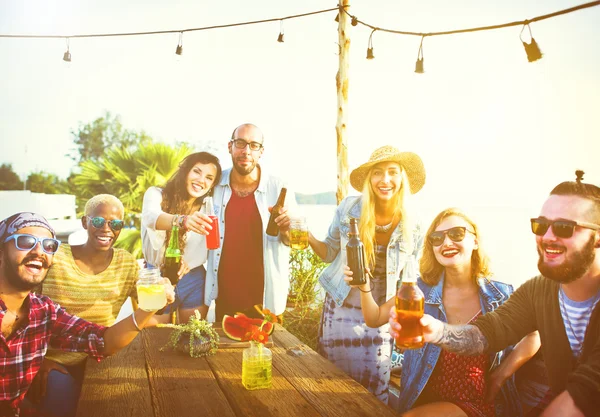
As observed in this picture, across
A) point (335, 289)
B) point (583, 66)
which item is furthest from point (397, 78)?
point (335, 289)

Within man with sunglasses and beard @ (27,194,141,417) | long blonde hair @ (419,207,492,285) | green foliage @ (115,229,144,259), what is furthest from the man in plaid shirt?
green foliage @ (115,229,144,259)

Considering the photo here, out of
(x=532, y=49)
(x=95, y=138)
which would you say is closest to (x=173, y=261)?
(x=532, y=49)

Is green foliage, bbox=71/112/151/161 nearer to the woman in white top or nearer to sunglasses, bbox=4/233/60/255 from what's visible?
the woman in white top

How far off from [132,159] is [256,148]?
98.8 inches

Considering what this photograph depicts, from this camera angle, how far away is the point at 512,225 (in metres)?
3.74

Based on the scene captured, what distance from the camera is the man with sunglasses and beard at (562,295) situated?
6.55ft

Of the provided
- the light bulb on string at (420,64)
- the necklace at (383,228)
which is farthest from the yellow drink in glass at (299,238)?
the light bulb on string at (420,64)

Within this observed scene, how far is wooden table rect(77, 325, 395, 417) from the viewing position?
5.79ft

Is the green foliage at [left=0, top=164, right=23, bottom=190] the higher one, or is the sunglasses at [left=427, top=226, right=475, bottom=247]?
the green foliage at [left=0, top=164, right=23, bottom=190]

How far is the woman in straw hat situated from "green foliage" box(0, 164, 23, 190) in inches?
1046

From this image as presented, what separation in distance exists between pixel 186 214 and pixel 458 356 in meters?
2.46

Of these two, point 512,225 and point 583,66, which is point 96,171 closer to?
point 512,225

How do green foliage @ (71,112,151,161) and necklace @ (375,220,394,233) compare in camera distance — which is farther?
green foliage @ (71,112,151,161)

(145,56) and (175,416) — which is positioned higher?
(145,56)
